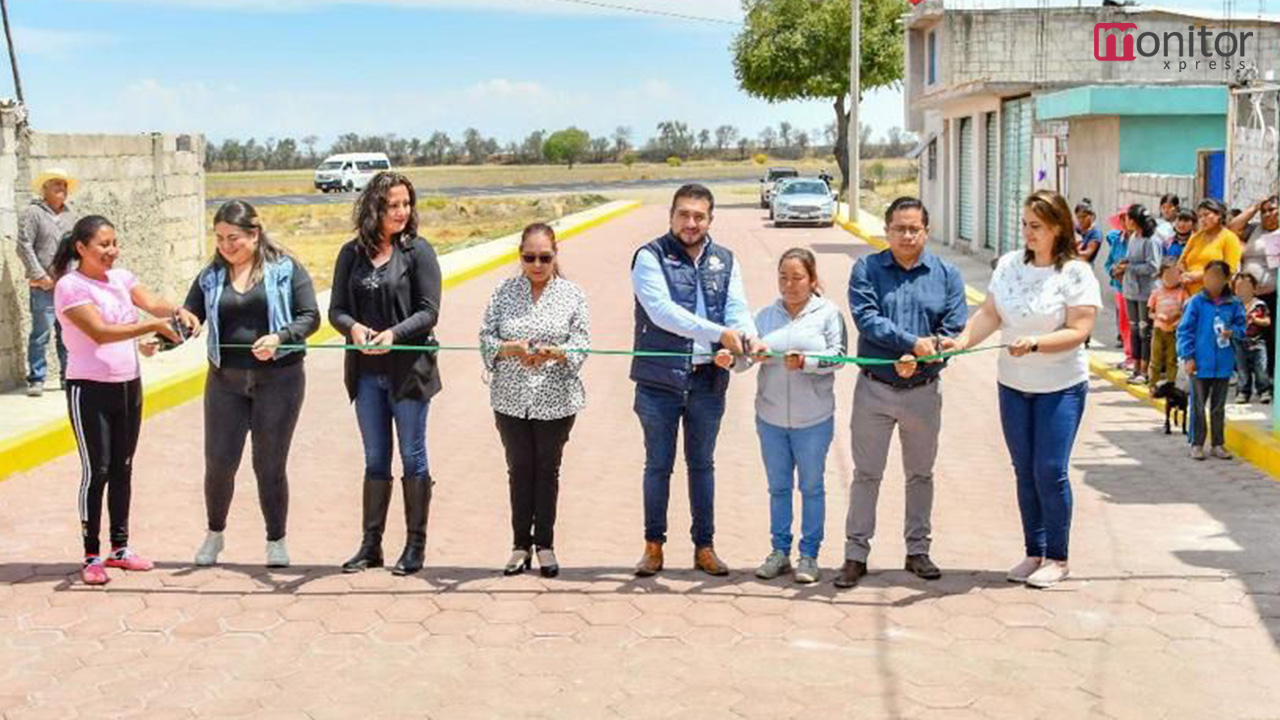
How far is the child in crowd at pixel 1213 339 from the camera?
9.61 meters

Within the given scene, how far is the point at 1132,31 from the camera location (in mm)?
36094

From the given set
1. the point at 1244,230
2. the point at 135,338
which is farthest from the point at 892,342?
the point at 1244,230

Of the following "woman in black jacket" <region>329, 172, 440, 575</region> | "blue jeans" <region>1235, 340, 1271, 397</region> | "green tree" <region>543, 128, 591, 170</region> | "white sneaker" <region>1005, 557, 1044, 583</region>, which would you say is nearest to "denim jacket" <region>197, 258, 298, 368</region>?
"woman in black jacket" <region>329, 172, 440, 575</region>

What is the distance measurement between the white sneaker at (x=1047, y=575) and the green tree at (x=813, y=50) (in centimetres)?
5995

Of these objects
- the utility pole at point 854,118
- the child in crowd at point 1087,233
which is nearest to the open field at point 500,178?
the utility pole at point 854,118

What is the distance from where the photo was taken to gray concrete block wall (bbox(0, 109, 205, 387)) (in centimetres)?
1268

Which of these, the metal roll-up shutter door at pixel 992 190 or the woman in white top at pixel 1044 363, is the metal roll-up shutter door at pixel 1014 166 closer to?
the metal roll-up shutter door at pixel 992 190

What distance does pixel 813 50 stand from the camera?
67.0 meters

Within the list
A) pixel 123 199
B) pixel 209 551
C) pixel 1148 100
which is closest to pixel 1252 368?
pixel 209 551

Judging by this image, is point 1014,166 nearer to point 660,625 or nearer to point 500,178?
point 660,625

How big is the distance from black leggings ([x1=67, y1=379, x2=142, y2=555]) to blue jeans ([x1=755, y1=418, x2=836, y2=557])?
2.95 m

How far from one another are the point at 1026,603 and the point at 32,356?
8454 mm

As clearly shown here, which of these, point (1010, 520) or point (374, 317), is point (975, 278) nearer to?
point (1010, 520)

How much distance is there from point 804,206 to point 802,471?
35596 millimetres
